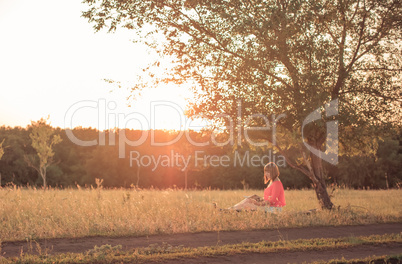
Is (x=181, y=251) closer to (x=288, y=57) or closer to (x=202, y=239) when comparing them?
(x=202, y=239)

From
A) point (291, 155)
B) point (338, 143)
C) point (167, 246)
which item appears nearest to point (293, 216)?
point (338, 143)

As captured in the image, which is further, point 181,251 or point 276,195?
point 276,195

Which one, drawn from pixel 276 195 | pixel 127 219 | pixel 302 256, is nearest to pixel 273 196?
pixel 276 195

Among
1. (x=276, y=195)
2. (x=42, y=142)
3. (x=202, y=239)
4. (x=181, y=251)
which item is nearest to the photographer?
(x=181, y=251)

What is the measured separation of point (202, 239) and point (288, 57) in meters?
7.10

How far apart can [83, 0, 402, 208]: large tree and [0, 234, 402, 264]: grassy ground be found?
13.9 ft

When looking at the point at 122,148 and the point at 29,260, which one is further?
the point at 122,148

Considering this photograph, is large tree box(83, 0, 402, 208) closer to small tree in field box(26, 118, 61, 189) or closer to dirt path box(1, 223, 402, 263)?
dirt path box(1, 223, 402, 263)

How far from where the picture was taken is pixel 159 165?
53344 millimetres

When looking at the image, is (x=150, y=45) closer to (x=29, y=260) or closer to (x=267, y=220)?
(x=267, y=220)

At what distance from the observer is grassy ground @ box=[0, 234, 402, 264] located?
724cm

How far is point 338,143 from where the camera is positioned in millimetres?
16281

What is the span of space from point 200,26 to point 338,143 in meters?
7.28

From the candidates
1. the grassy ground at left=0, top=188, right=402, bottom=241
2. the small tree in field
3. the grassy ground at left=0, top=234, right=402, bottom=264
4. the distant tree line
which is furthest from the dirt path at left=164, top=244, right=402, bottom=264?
the distant tree line
